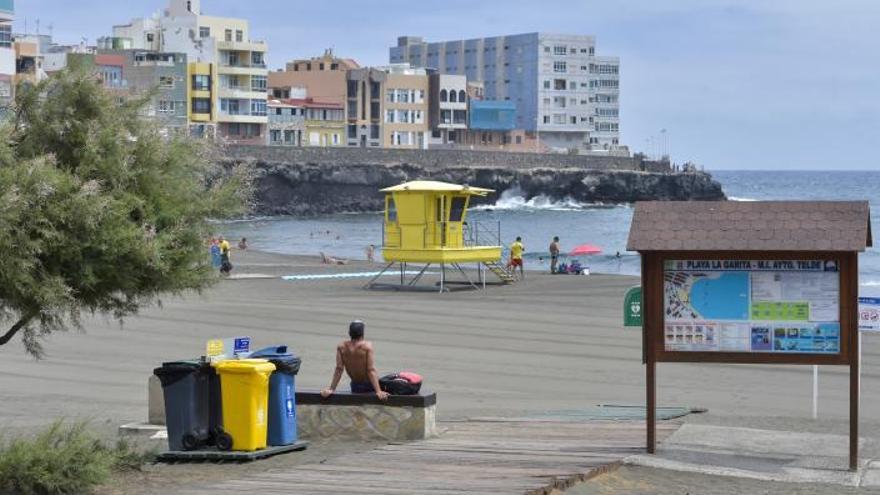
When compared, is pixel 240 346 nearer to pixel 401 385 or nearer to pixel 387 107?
pixel 401 385

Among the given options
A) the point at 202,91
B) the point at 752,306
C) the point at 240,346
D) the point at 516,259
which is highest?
the point at 202,91

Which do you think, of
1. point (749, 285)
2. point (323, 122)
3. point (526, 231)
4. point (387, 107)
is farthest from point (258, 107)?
point (749, 285)

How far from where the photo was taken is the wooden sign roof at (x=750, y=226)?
45.5 feet

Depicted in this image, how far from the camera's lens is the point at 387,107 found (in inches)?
6629

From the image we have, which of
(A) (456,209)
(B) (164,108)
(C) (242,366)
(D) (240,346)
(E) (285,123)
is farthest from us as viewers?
(E) (285,123)

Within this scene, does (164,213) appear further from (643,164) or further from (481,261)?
(643,164)

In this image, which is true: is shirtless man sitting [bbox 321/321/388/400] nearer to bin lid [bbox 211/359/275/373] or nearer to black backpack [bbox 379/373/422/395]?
black backpack [bbox 379/373/422/395]

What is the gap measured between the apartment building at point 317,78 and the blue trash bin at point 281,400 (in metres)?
152

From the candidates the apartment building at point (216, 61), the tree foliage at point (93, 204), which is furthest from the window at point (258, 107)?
the tree foliage at point (93, 204)

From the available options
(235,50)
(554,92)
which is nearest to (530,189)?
(235,50)

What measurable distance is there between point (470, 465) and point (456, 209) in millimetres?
31814

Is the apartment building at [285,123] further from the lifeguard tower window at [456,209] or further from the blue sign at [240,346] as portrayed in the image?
the blue sign at [240,346]

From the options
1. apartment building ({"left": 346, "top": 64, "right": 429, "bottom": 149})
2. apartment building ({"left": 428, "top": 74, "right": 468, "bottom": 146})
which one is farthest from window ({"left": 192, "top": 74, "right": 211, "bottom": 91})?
apartment building ({"left": 428, "top": 74, "right": 468, "bottom": 146})

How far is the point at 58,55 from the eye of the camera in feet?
440
